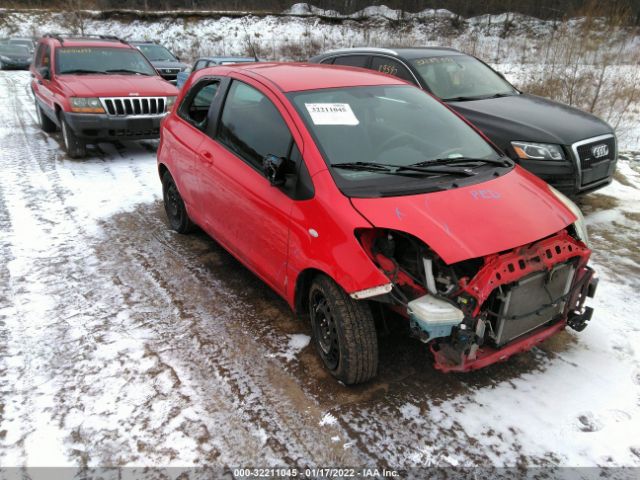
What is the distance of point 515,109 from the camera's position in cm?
587

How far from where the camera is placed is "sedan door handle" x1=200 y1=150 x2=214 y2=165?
13.4 ft

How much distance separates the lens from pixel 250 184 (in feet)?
11.7

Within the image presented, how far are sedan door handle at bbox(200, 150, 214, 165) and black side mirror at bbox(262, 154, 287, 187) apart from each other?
1.04 metres

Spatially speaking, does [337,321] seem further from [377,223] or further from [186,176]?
[186,176]

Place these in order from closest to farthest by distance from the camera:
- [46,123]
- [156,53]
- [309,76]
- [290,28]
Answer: [309,76] < [46,123] < [156,53] < [290,28]

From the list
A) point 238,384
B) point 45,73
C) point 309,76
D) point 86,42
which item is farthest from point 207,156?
point 86,42

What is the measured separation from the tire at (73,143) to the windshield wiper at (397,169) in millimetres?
6238

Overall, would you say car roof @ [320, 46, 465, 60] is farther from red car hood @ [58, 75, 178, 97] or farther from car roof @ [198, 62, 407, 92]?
red car hood @ [58, 75, 178, 97]

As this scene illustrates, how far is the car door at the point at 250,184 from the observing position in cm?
333

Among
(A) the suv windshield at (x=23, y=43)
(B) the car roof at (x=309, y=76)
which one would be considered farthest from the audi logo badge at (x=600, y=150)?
(A) the suv windshield at (x=23, y=43)

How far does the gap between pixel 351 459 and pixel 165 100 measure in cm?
709

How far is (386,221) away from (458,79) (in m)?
4.61

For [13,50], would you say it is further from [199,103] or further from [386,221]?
[386,221]

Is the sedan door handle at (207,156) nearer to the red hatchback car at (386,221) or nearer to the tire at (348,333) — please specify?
the red hatchback car at (386,221)
